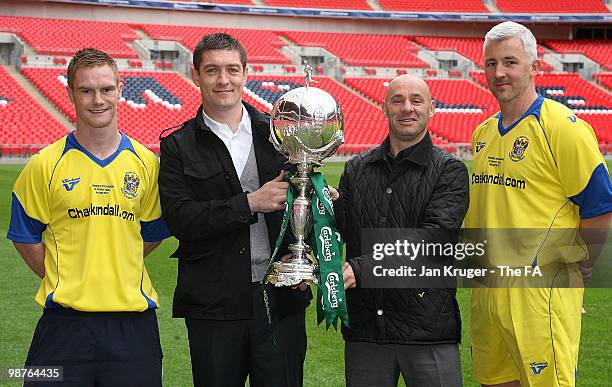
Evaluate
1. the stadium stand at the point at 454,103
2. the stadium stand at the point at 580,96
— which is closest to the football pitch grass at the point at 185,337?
the stadium stand at the point at 454,103

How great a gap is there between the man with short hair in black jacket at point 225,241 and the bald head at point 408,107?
1.66 feet

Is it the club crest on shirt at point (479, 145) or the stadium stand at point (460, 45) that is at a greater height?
the stadium stand at point (460, 45)

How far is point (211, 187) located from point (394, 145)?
0.77 metres

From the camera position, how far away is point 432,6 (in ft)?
127

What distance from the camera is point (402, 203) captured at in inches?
119

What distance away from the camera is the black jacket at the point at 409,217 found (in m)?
3.00

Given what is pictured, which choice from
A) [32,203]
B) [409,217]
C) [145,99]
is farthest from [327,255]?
[145,99]

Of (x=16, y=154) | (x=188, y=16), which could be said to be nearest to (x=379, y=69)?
(x=188, y=16)

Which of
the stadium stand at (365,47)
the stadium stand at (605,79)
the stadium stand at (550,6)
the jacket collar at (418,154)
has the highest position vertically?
the stadium stand at (550,6)

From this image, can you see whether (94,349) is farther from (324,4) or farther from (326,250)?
(324,4)

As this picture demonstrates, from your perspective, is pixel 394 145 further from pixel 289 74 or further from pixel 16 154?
pixel 289 74

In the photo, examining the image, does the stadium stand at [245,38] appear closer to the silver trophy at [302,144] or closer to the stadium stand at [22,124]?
the stadium stand at [22,124]

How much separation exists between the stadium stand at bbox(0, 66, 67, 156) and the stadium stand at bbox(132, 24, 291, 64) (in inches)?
328

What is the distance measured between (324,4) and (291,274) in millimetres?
35139
